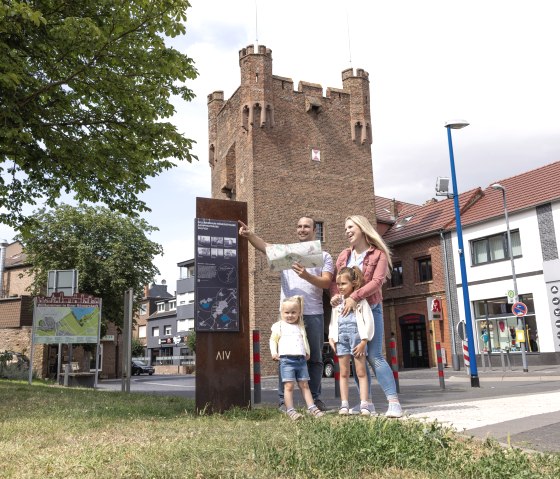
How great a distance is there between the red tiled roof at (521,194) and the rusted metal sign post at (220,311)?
22065mm

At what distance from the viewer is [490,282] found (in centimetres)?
2775

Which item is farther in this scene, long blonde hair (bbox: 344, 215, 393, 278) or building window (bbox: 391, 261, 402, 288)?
building window (bbox: 391, 261, 402, 288)

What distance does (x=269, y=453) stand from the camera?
3619 millimetres

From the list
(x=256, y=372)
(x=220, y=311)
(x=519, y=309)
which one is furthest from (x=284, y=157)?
(x=220, y=311)

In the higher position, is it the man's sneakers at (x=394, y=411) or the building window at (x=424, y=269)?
the building window at (x=424, y=269)

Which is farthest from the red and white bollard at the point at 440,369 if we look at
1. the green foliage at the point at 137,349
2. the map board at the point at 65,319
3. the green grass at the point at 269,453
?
the green foliage at the point at 137,349

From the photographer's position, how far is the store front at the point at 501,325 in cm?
2524

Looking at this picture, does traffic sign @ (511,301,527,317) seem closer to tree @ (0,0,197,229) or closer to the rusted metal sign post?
tree @ (0,0,197,229)

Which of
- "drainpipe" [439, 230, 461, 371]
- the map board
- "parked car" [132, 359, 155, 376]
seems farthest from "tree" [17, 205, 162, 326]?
"drainpipe" [439, 230, 461, 371]

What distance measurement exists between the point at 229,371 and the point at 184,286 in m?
58.0

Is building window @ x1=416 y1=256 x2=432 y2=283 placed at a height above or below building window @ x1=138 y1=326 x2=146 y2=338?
above

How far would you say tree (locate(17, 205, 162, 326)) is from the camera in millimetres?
35219

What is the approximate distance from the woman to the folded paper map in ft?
1.27

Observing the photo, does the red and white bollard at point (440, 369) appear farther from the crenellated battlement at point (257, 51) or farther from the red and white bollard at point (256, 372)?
the crenellated battlement at point (257, 51)
